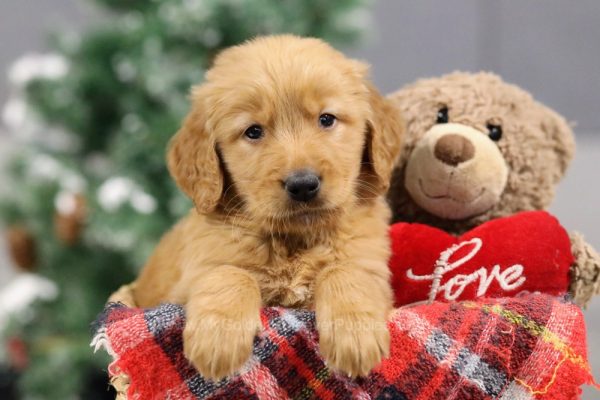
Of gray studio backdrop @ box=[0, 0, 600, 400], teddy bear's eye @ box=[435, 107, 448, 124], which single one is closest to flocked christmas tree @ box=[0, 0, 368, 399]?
gray studio backdrop @ box=[0, 0, 600, 400]

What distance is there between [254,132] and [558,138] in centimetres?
101

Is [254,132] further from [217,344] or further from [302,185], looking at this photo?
[217,344]

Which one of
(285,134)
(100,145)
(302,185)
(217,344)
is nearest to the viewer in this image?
(217,344)

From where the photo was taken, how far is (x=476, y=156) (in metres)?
1.76

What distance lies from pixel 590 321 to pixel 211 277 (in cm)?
229

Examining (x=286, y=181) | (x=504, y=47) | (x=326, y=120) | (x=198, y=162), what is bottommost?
(x=286, y=181)

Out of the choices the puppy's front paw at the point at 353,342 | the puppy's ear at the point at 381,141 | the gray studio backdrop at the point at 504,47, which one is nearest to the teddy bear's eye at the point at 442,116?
the puppy's ear at the point at 381,141

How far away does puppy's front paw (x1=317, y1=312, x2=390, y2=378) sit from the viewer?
1179 millimetres

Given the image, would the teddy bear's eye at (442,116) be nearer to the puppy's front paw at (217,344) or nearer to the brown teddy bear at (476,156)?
the brown teddy bear at (476,156)

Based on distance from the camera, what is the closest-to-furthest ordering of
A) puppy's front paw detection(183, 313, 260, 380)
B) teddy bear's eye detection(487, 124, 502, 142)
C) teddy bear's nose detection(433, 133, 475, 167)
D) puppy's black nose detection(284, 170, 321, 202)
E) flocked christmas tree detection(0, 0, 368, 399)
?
puppy's front paw detection(183, 313, 260, 380) → puppy's black nose detection(284, 170, 321, 202) → teddy bear's nose detection(433, 133, 475, 167) → teddy bear's eye detection(487, 124, 502, 142) → flocked christmas tree detection(0, 0, 368, 399)

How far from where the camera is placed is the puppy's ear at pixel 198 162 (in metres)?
1.58

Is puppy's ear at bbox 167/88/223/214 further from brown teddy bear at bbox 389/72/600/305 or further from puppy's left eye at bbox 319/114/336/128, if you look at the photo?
brown teddy bear at bbox 389/72/600/305

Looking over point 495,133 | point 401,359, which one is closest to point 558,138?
point 495,133

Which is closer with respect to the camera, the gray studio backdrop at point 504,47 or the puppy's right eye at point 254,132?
the puppy's right eye at point 254,132
